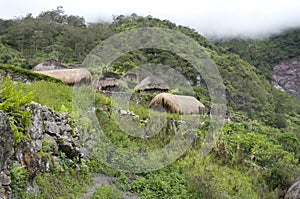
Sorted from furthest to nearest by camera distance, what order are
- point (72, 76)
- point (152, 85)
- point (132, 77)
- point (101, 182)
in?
point (132, 77), point (152, 85), point (72, 76), point (101, 182)

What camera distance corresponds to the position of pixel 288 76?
67.2 meters

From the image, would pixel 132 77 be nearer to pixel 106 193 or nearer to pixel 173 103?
pixel 173 103

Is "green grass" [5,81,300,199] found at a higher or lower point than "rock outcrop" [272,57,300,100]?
lower

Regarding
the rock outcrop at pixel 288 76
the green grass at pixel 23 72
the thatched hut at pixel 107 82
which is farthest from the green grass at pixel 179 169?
the rock outcrop at pixel 288 76

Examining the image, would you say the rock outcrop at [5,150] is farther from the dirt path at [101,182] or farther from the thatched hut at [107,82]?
the thatched hut at [107,82]

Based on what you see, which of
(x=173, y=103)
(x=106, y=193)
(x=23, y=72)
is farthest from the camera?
(x=173, y=103)

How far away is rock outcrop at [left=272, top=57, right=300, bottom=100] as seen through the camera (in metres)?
64.9

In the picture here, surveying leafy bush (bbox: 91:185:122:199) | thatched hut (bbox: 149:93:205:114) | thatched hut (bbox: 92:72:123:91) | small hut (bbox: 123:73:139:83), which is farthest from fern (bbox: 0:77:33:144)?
small hut (bbox: 123:73:139:83)

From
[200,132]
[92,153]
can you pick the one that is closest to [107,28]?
[200,132]

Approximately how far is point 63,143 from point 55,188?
→ 154 centimetres

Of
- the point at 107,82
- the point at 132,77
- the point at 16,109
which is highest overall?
the point at 132,77

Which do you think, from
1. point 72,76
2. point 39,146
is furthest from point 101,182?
point 72,76

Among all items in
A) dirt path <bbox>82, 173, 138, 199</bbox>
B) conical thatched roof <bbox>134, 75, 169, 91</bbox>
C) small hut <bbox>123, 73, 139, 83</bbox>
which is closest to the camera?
dirt path <bbox>82, 173, 138, 199</bbox>

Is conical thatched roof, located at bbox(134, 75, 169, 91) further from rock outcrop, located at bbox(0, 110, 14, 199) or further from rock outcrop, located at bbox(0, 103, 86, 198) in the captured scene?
rock outcrop, located at bbox(0, 110, 14, 199)
